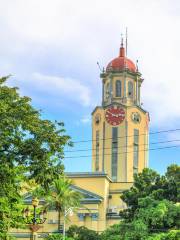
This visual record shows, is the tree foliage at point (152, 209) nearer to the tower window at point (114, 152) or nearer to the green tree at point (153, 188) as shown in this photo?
the green tree at point (153, 188)

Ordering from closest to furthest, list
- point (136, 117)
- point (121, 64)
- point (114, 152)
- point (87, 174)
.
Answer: point (87, 174), point (114, 152), point (136, 117), point (121, 64)

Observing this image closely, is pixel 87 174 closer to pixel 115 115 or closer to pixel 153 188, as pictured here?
pixel 153 188

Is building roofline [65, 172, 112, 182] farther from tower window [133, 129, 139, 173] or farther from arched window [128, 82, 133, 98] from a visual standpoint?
arched window [128, 82, 133, 98]

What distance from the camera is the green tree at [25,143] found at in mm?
31906

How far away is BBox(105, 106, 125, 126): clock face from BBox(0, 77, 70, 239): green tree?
66887mm

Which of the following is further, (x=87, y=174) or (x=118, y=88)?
(x=118, y=88)

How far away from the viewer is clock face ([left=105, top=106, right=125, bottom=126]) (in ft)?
329

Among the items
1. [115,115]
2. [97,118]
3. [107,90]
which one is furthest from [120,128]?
[107,90]

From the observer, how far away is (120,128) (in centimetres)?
9956

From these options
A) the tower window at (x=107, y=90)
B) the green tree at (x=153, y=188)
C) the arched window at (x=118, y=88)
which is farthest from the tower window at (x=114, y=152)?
the green tree at (x=153, y=188)

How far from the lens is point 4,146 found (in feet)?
105

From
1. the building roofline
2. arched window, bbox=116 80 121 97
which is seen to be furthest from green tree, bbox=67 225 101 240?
arched window, bbox=116 80 121 97

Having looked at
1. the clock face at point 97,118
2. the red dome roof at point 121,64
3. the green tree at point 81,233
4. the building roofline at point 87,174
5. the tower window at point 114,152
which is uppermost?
the red dome roof at point 121,64

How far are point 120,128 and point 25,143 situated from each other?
67.7 metres
